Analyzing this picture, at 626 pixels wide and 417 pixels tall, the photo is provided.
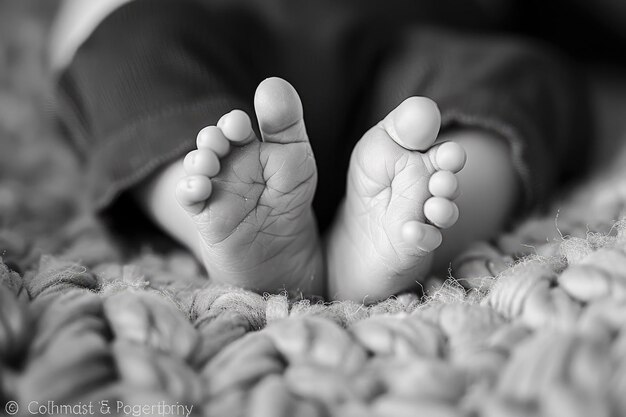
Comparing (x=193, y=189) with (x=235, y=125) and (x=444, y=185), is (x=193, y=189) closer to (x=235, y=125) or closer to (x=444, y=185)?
(x=235, y=125)

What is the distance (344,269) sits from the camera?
0.60 meters

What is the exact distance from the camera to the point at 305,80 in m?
0.77

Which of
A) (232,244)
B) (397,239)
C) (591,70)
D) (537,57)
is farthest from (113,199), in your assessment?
(591,70)

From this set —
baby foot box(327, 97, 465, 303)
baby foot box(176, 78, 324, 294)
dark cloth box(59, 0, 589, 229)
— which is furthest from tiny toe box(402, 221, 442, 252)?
dark cloth box(59, 0, 589, 229)

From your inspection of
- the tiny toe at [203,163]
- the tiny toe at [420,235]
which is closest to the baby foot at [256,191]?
the tiny toe at [203,163]

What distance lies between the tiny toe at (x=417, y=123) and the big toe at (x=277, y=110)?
0.08 metres

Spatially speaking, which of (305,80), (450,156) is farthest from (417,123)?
(305,80)

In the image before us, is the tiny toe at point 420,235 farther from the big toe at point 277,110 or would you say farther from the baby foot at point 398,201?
the big toe at point 277,110

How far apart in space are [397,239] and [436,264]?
15cm

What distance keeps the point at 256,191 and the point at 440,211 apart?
0.50 feet

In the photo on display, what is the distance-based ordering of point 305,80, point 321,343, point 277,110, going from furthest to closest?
point 305,80, point 277,110, point 321,343

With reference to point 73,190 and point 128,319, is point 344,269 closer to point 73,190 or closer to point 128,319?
point 128,319

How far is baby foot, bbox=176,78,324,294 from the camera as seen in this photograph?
0.51 metres

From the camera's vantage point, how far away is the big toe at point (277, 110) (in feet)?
1.71
